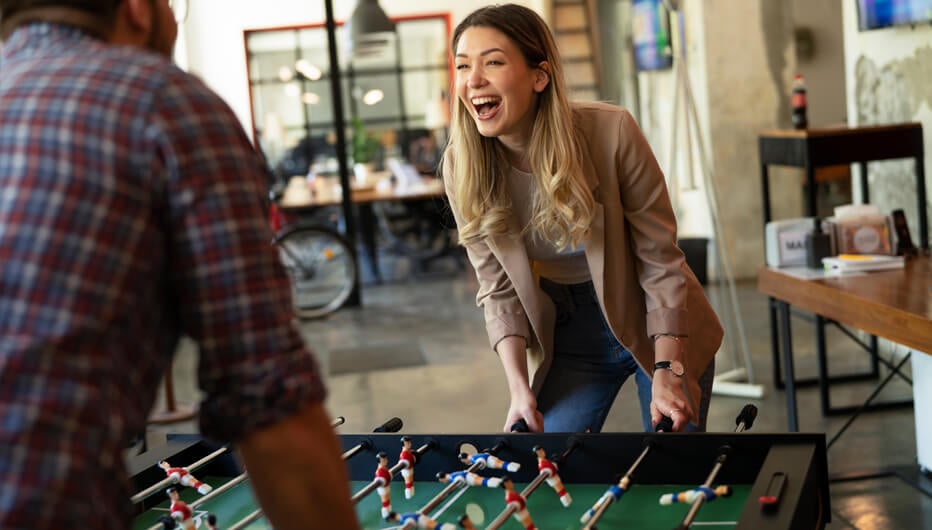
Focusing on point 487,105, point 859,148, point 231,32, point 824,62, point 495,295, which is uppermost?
point 231,32

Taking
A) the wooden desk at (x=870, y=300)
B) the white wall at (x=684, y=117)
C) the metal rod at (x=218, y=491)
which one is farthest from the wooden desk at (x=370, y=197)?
the metal rod at (x=218, y=491)

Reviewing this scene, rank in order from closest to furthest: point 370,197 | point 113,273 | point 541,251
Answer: point 113,273 → point 541,251 → point 370,197

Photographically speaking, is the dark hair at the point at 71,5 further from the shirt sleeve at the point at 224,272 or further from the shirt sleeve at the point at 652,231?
the shirt sleeve at the point at 652,231

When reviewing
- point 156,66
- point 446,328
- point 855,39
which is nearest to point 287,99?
point 446,328

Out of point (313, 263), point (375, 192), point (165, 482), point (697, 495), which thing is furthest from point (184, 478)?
point (375, 192)

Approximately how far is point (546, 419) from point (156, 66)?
1.53 m

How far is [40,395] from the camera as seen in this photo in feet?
2.95

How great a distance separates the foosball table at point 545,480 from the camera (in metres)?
1.49

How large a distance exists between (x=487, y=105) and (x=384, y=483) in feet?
2.72

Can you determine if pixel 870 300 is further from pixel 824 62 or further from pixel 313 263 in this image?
pixel 824 62

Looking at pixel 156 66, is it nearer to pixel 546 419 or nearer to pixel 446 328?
pixel 546 419

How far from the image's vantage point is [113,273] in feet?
3.07

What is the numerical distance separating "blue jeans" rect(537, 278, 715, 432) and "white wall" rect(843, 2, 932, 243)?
291 cm

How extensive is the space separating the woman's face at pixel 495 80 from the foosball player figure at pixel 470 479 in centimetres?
74
